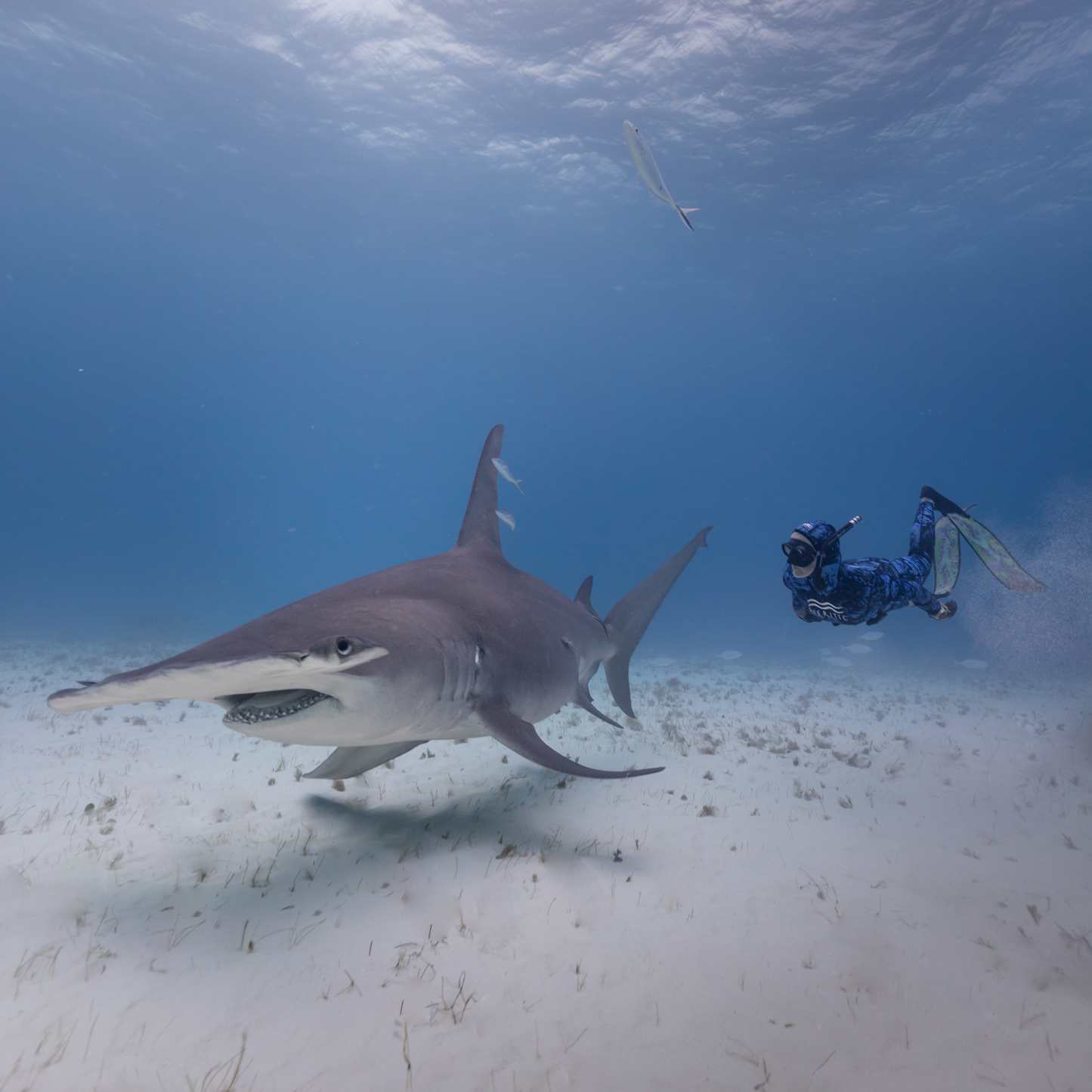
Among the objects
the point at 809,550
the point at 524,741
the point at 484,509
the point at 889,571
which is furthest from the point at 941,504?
the point at 524,741

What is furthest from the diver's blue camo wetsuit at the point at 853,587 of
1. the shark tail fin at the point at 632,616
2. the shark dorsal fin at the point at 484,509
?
the shark dorsal fin at the point at 484,509

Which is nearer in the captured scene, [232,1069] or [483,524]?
[232,1069]

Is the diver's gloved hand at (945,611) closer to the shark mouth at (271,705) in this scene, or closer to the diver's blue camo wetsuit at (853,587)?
the diver's blue camo wetsuit at (853,587)

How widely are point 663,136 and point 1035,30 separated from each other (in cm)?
1195

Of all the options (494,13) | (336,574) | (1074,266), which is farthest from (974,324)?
(336,574)

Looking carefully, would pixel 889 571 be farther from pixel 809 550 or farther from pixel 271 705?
pixel 271 705

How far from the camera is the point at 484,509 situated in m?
5.23

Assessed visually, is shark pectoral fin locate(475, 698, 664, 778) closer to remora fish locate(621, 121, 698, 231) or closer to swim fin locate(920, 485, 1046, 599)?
remora fish locate(621, 121, 698, 231)

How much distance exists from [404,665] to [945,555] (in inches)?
298

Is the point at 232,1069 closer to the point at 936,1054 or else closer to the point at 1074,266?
the point at 936,1054

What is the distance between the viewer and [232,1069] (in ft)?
6.00

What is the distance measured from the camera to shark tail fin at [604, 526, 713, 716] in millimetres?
6102

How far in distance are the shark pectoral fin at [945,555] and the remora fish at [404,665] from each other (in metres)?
5.04

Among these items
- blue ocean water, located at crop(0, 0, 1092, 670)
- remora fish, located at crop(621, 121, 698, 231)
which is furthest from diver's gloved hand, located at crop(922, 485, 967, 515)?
blue ocean water, located at crop(0, 0, 1092, 670)
